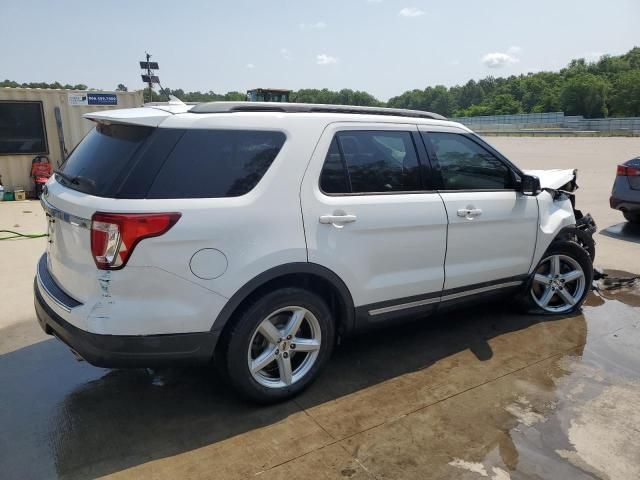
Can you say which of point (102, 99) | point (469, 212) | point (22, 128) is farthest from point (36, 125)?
point (469, 212)

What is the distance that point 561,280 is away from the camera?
186 inches

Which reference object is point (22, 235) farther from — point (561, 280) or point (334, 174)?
point (561, 280)

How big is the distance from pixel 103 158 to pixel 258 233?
1.01 m

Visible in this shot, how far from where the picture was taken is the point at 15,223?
28.5ft

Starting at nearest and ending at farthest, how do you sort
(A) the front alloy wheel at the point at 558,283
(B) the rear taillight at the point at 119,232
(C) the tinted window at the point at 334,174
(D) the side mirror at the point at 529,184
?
(B) the rear taillight at the point at 119,232 < (C) the tinted window at the point at 334,174 < (D) the side mirror at the point at 529,184 < (A) the front alloy wheel at the point at 558,283

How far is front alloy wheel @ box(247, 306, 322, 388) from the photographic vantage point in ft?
10.1

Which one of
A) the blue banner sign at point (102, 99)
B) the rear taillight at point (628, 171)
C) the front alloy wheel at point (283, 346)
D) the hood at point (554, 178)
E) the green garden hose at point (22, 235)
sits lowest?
the green garden hose at point (22, 235)

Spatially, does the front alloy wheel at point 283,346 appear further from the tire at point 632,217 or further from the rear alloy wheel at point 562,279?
the tire at point 632,217

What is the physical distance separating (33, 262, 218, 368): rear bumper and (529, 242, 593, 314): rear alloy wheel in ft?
10.4

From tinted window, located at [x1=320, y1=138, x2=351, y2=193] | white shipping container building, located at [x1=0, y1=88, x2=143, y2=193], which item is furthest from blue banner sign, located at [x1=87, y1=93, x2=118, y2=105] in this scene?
tinted window, located at [x1=320, y1=138, x2=351, y2=193]

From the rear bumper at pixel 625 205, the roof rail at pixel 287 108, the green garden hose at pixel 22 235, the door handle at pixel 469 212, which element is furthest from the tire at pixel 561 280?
the green garden hose at pixel 22 235

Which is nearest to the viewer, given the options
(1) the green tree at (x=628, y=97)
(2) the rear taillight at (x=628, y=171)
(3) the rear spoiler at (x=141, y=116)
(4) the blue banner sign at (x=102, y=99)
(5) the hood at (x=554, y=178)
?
(3) the rear spoiler at (x=141, y=116)

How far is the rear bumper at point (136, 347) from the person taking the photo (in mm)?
2638

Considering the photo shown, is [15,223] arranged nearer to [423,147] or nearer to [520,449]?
[423,147]
